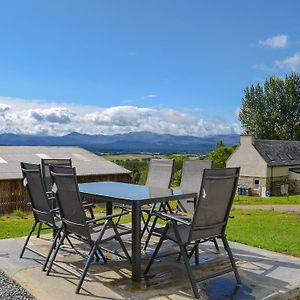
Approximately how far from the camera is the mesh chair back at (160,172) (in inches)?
246

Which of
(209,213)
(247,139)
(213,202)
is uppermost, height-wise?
(247,139)

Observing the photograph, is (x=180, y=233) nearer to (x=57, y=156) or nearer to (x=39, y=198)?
(x=39, y=198)

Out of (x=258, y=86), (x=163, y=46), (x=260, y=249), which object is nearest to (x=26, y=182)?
(x=260, y=249)

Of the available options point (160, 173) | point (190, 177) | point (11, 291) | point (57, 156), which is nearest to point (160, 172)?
point (160, 173)

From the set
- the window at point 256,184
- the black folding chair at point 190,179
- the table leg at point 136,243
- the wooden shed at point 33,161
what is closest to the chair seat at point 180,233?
the table leg at point 136,243

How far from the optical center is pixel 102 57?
1602 centimetres

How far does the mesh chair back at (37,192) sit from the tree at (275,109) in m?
40.5

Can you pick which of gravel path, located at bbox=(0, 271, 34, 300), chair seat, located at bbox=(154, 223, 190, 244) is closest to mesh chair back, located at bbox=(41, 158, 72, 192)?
gravel path, located at bbox=(0, 271, 34, 300)

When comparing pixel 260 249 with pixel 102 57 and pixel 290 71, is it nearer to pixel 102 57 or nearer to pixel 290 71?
pixel 102 57

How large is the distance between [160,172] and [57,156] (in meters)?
18.6

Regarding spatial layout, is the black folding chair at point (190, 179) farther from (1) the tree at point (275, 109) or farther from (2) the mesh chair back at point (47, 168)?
(1) the tree at point (275, 109)

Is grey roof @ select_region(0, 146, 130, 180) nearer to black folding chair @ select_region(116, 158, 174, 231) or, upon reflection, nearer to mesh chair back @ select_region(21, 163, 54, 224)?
black folding chair @ select_region(116, 158, 174, 231)

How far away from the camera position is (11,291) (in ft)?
11.0

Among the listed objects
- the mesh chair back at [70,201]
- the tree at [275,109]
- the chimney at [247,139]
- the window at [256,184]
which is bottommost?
the window at [256,184]
